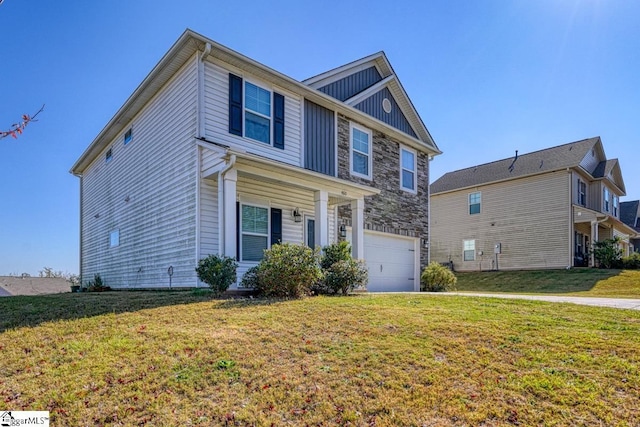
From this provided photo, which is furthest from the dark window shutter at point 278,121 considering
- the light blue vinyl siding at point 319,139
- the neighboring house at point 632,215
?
the neighboring house at point 632,215

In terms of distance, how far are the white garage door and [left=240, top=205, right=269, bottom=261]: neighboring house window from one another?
10.8 feet

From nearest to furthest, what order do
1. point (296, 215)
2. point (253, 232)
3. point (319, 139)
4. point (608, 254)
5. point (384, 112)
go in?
point (253, 232) → point (296, 215) → point (319, 139) → point (384, 112) → point (608, 254)

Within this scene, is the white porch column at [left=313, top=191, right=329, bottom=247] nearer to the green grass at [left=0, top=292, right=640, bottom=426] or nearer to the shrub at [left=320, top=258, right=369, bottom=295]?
the shrub at [left=320, top=258, right=369, bottom=295]

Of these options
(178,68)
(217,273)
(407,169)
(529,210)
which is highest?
(178,68)

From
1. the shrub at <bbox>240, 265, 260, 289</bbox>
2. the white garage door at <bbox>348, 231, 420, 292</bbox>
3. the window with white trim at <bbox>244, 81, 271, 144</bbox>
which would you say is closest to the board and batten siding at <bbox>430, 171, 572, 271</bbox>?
the white garage door at <bbox>348, 231, 420, 292</bbox>

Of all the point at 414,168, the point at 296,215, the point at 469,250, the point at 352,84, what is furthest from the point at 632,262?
the point at 296,215

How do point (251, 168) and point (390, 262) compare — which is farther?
point (390, 262)

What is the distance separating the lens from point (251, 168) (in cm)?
873

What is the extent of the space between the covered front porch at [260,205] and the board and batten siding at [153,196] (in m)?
0.50

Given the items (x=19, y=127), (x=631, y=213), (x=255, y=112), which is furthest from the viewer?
(x=631, y=213)

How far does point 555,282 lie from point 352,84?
12.6m

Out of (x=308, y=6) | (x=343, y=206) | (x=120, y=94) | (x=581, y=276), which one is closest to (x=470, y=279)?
(x=581, y=276)

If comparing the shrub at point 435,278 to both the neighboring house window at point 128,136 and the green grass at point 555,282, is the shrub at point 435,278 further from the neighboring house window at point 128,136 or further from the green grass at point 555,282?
the neighboring house window at point 128,136

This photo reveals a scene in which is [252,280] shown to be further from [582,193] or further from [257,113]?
[582,193]
